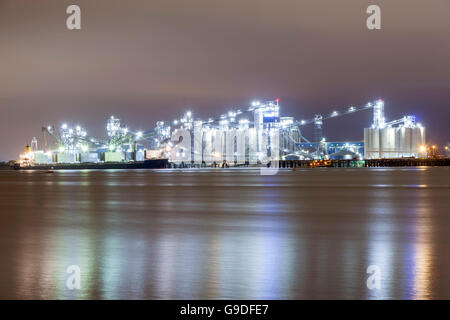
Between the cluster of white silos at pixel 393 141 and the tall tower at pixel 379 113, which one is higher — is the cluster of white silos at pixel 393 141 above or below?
below

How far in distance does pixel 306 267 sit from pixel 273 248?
1366 millimetres

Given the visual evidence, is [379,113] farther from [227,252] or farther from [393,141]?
[227,252]

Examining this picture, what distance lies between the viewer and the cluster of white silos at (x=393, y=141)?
5187 inches

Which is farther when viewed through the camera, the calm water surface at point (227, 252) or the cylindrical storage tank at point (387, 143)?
the cylindrical storage tank at point (387, 143)

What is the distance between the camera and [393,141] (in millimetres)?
133375

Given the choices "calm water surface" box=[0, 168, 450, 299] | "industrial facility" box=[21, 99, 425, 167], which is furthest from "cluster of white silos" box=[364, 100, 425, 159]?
"calm water surface" box=[0, 168, 450, 299]

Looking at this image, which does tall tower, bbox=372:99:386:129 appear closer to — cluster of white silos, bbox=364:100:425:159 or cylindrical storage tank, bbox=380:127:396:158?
cluster of white silos, bbox=364:100:425:159

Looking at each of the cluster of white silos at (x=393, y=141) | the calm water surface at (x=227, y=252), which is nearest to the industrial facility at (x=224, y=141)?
the cluster of white silos at (x=393, y=141)

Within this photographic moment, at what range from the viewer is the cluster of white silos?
132 meters

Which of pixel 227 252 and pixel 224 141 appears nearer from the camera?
pixel 227 252

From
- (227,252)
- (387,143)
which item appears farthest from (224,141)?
(227,252)

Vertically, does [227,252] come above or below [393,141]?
below

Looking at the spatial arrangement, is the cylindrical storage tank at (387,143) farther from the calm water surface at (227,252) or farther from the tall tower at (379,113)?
the calm water surface at (227,252)

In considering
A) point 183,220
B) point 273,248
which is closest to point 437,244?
point 273,248
